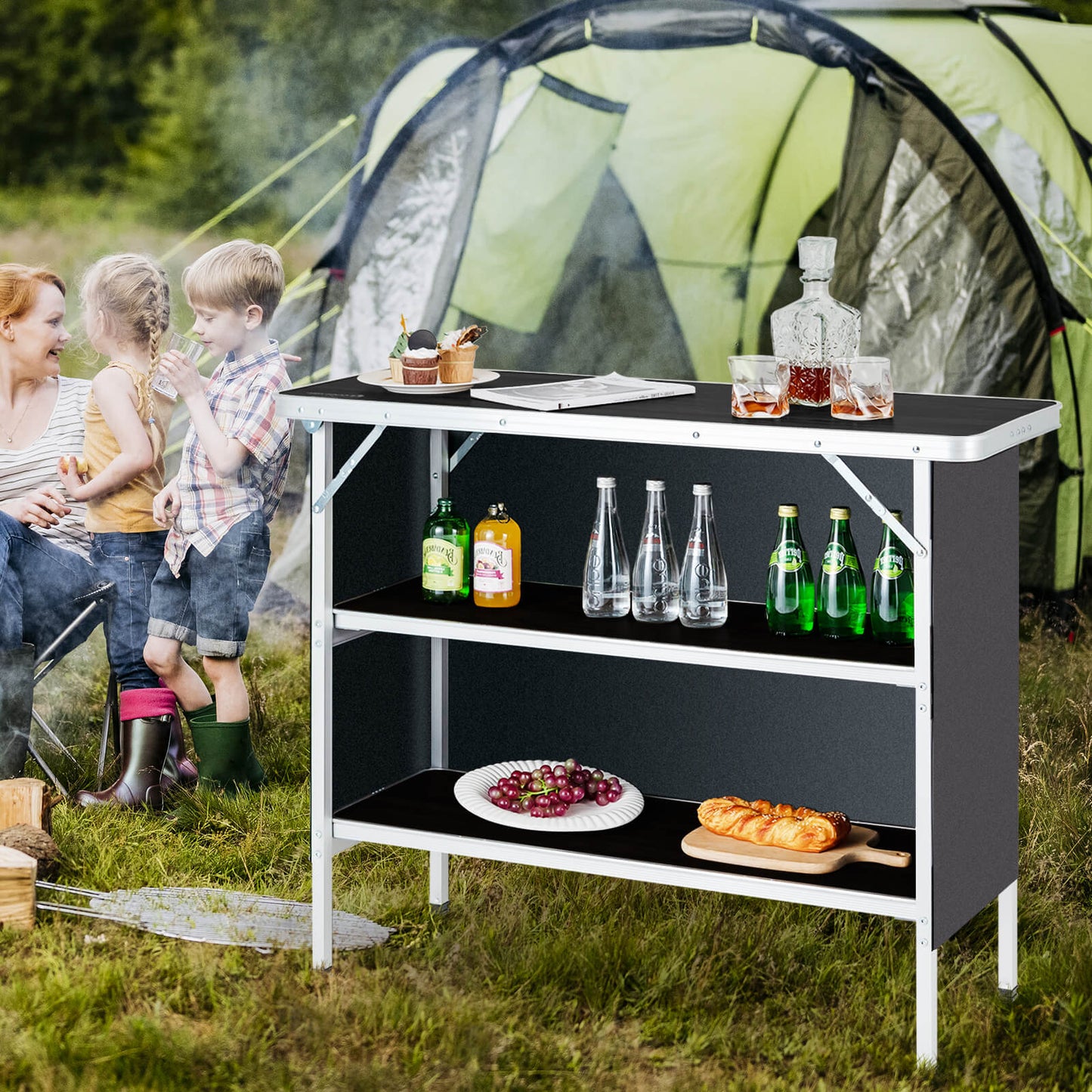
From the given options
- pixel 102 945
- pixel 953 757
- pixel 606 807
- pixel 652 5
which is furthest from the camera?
pixel 652 5

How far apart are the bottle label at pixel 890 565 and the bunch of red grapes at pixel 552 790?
82cm

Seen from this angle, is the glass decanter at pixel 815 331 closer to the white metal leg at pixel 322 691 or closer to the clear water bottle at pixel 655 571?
the clear water bottle at pixel 655 571

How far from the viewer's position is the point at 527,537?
3.95m

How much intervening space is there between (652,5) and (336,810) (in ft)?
11.8

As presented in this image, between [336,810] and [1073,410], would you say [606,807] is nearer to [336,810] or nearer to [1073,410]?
[336,810]

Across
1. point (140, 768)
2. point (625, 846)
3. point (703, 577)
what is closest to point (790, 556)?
point (703, 577)

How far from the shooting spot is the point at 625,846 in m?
3.45

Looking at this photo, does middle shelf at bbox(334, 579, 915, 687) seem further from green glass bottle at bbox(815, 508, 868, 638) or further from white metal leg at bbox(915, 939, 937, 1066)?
white metal leg at bbox(915, 939, 937, 1066)

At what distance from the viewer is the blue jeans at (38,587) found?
511cm

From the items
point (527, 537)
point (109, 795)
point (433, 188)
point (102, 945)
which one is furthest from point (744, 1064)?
point (433, 188)

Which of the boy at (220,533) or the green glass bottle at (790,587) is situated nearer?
the green glass bottle at (790,587)

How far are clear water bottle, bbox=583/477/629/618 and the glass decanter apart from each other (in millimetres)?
467

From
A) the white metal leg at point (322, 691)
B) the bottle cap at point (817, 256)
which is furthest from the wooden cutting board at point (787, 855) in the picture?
the bottle cap at point (817, 256)

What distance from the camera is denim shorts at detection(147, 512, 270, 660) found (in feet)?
16.7
